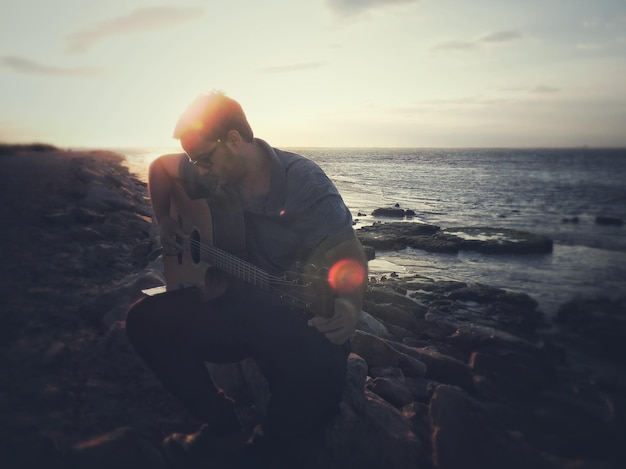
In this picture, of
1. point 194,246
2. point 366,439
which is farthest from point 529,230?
point 194,246

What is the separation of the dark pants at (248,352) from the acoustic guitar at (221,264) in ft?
0.63

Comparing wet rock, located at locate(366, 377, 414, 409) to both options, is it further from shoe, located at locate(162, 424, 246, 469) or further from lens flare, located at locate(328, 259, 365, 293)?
lens flare, located at locate(328, 259, 365, 293)

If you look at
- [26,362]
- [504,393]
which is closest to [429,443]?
[504,393]

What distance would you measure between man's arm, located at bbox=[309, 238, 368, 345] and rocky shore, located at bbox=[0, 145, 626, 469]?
1030mm

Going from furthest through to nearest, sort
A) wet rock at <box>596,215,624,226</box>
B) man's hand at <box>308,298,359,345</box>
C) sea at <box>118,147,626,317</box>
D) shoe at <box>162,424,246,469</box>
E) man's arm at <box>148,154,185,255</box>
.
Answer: wet rock at <box>596,215,624,226</box> < sea at <box>118,147,626,317</box> < man's arm at <box>148,154,185,255</box> < shoe at <box>162,424,246,469</box> < man's hand at <box>308,298,359,345</box>

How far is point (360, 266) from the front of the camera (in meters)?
2.96

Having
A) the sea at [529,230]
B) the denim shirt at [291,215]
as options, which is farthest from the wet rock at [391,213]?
the denim shirt at [291,215]

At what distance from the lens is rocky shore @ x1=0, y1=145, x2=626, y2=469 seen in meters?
3.23

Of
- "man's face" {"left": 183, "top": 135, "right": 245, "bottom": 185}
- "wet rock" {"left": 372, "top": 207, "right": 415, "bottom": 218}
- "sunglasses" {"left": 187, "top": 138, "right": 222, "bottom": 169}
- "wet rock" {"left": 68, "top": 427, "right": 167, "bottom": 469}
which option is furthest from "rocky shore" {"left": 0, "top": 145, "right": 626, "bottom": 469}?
"wet rock" {"left": 372, "top": 207, "right": 415, "bottom": 218}

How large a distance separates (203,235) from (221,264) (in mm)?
461

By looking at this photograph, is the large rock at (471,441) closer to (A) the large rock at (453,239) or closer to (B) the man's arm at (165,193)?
(B) the man's arm at (165,193)

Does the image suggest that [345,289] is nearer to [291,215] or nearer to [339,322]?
[339,322]

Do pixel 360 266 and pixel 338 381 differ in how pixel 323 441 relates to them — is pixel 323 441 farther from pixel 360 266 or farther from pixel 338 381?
pixel 360 266

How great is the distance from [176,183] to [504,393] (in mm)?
5025
